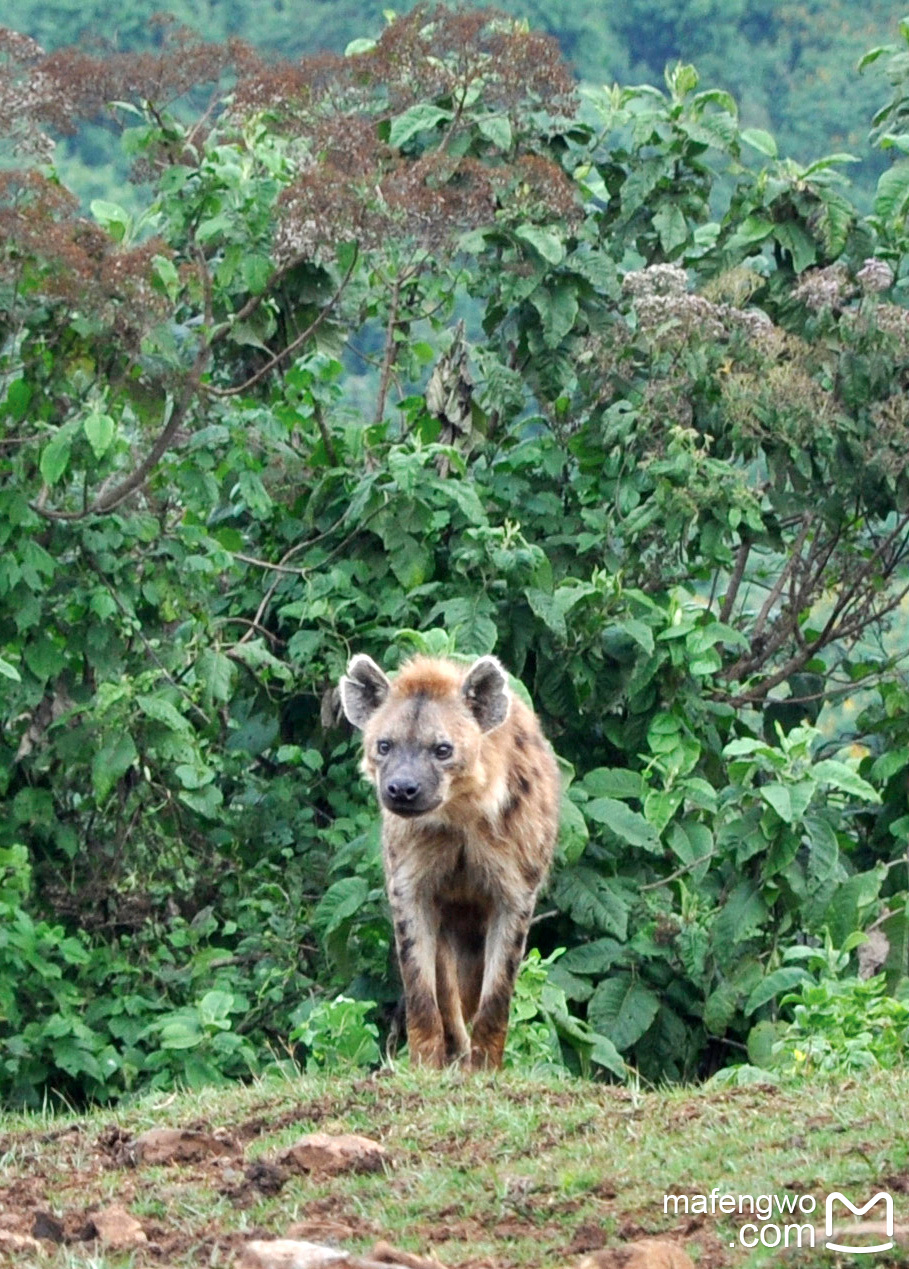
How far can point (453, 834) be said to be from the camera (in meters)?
6.61

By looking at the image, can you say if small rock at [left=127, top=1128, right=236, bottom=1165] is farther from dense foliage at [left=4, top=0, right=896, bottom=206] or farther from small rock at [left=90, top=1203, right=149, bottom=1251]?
dense foliage at [left=4, top=0, right=896, bottom=206]

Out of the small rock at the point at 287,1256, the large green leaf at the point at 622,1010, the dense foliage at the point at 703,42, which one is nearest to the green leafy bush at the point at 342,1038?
the large green leaf at the point at 622,1010

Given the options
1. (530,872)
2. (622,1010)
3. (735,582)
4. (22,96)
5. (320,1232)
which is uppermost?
(22,96)

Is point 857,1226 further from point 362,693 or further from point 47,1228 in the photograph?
point 362,693

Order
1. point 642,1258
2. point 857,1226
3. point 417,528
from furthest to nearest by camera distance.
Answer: point 417,528 < point 857,1226 < point 642,1258

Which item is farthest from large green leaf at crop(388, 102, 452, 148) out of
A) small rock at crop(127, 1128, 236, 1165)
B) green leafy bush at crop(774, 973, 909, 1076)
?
small rock at crop(127, 1128, 236, 1165)

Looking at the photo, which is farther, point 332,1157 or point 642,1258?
point 332,1157

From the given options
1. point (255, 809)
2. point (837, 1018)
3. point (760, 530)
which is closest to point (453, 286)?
point (760, 530)

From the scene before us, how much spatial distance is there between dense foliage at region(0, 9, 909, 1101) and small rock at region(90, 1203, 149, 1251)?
9.20ft

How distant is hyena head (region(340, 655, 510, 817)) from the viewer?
6.37 m

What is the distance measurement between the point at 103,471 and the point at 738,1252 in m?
5.02

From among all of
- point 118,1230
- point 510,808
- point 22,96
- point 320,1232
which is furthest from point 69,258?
point 320,1232

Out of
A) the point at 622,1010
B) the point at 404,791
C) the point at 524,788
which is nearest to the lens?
the point at 404,791

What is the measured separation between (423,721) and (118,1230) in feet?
8.91
